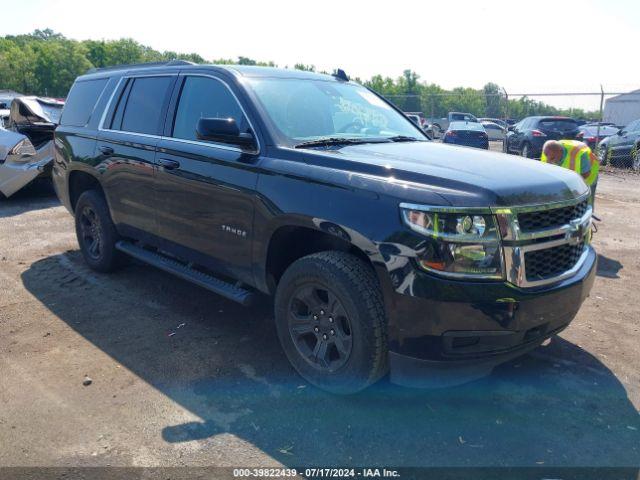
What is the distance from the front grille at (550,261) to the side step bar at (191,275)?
186cm

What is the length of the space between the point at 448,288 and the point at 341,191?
81 centimetres

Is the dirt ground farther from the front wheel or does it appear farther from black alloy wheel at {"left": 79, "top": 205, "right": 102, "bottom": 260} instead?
the front wheel

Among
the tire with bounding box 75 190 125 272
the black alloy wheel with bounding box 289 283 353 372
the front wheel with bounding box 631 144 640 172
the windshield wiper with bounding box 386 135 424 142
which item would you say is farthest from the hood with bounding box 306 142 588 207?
the front wheel with bounding box 631 144 640 172

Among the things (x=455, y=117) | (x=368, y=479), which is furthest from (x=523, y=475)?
(x=455, y=117)

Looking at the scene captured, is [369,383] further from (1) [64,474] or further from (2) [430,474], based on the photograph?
(1) [64,474]

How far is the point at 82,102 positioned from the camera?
5.80 metres

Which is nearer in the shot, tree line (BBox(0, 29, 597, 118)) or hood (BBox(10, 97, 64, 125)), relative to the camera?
hood (BBox(10, 97, 64, 125))

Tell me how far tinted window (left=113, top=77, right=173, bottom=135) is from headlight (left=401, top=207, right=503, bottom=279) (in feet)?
9.13

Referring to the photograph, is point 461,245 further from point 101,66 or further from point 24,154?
point 101,66

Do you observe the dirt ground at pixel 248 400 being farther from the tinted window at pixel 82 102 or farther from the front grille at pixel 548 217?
the tinted window at pixel 82 102

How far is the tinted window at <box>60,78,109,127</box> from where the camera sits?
5578 mm

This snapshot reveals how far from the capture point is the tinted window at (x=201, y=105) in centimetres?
396

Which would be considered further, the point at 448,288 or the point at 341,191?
the point at 341,191

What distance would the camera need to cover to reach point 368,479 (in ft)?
8.63
